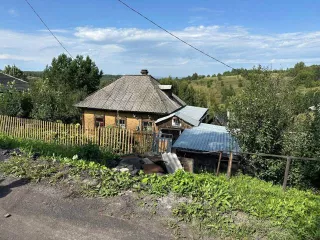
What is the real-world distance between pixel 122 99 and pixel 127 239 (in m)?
18.5

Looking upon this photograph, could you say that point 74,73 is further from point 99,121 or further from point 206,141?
point 206,141

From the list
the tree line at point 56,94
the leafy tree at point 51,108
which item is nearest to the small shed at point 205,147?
the leafy tree at point 51,108

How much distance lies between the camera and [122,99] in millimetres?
21422

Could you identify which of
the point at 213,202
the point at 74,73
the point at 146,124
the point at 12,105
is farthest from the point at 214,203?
the point at 74,73

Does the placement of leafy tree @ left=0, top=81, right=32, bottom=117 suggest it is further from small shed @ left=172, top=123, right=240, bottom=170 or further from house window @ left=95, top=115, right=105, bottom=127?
small shed @ left=172, top=123, right=240, bottom=170

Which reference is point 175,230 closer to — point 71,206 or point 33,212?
point 71,206

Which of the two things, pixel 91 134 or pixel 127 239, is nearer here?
pixel 127 239

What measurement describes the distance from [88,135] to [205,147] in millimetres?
5393

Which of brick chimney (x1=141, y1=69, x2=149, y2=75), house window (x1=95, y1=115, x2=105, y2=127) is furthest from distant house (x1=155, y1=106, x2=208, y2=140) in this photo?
brick chimney (x1=141, y1=69, x2=149, y2=75)

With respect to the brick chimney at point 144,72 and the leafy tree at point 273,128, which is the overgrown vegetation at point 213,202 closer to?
the leafy tree at point 273,128

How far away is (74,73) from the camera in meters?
33.2

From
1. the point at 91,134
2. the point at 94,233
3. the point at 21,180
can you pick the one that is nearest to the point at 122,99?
the point at 91,134

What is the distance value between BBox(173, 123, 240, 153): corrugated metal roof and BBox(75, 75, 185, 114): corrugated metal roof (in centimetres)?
497

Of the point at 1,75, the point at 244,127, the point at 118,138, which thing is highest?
the point at 1,75
